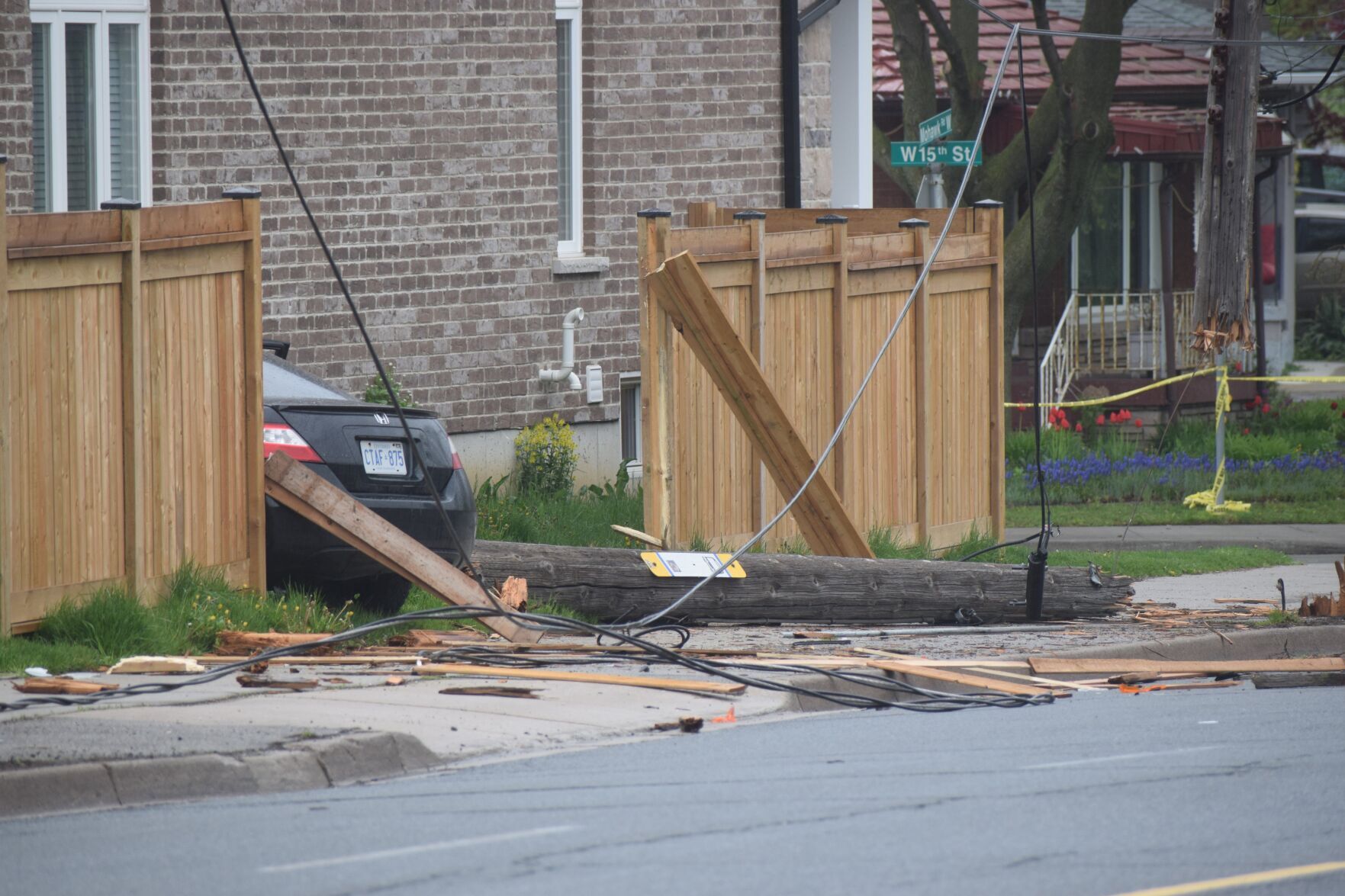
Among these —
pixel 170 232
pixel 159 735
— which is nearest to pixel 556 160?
pixel 170 232

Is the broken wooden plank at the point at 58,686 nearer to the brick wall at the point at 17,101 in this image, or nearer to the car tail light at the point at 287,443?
the car tail light at the point at 287,443

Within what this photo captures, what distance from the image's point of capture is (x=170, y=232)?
392 inches

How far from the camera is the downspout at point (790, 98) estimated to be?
18281 mm

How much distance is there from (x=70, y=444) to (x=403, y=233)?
22.0 ft

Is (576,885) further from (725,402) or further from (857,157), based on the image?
(857,157)

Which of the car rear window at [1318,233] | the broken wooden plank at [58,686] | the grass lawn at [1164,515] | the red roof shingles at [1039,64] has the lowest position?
the broken wooden plank at [58,686]

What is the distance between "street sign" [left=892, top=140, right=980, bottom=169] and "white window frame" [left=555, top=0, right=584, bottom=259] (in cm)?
259

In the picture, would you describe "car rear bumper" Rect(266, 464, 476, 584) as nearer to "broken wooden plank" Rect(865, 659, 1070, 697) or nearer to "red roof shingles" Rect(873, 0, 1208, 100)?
"broken wooden plank" Rect(865, 659, 1070, 697)

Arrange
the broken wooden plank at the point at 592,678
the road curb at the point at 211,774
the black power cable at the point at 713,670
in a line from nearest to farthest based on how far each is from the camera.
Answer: the road curb at the point at 211,774, the broken wooden plank at the point at 592,678, the black power cable at the point at 713,670

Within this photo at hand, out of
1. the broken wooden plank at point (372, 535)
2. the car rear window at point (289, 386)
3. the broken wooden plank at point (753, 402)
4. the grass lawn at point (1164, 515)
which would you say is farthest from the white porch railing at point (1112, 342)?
the broken wooden plank at point (372, 535)

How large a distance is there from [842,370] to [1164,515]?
6.21 meters

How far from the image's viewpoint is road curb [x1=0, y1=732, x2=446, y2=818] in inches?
269

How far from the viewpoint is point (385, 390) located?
50.9 ft

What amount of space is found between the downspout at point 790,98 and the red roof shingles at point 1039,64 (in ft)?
27.5
